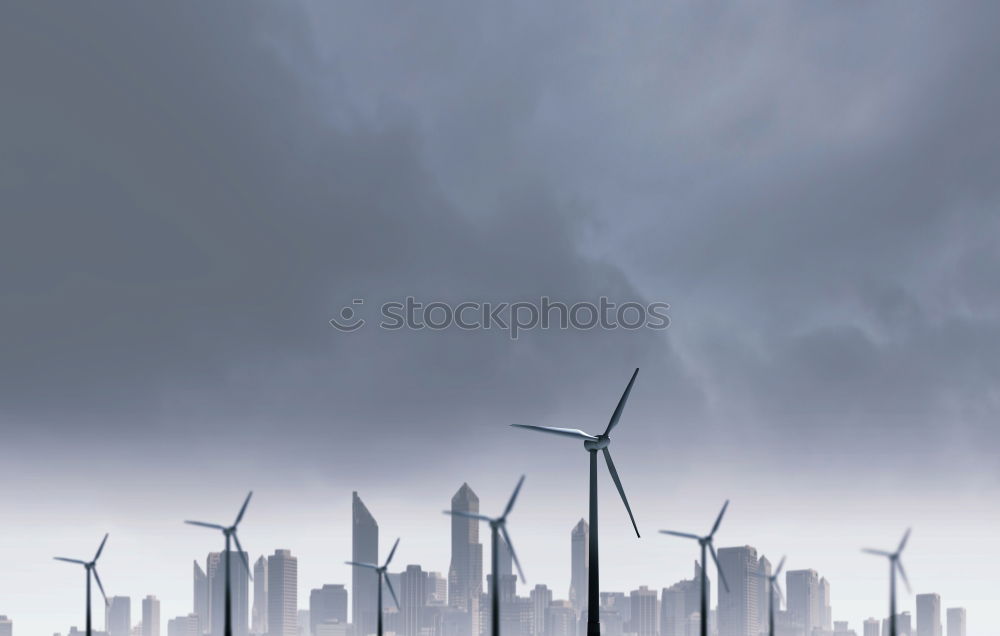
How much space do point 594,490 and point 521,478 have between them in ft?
41.5

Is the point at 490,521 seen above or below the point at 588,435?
below

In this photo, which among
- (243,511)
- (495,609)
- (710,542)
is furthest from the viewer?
(243,511)

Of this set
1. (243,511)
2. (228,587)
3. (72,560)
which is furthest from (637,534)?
(72,560)

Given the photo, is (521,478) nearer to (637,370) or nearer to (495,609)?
(495,609)

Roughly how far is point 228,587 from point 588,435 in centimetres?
5306

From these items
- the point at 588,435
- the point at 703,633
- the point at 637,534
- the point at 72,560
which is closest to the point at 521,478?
the point at 588,435

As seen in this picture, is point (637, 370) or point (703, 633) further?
point (703, 633)

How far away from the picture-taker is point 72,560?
199 metres

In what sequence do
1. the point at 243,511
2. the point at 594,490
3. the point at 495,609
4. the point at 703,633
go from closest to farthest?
the point at 495,609 → the point at 594,490 → the point at 703,633 → the point at 243,511

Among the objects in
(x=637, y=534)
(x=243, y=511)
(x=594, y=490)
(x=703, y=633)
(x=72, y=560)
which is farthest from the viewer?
(x=72, y=560)

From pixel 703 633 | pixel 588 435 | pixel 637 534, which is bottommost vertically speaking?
pixel 703 633

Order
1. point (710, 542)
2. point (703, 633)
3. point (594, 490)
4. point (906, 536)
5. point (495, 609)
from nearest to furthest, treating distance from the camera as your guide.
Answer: point (495, 609), point (906, 536), point (594, 490), point (703, 633), point (710, 542)

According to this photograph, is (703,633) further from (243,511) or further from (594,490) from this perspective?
(243,511)

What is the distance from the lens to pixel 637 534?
138 meters
